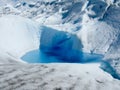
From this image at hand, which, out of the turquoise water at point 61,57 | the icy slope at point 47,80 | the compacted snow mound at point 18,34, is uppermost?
the icy slope at point 47,80

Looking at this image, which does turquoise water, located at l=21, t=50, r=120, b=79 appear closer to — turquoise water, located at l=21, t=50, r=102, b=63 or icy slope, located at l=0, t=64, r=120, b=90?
turquoise water, located at l=21, t=50, r=102, b=63

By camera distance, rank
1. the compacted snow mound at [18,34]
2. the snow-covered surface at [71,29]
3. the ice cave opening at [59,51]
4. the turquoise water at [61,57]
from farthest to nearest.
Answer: the snow-covered surface at [71,29] < the compacted snow mound at [18,34] < the ice cave opening at [59,51] < the turquoise water at [61,57]

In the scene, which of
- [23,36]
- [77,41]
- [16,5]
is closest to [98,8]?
[77,41]

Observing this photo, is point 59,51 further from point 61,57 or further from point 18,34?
point 18,34

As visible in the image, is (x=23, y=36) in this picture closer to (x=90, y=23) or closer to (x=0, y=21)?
(x=0, y=21)

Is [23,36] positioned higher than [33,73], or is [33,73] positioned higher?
[33,73]

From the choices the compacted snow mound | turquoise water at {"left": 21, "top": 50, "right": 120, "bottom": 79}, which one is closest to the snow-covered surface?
the compacted snow mound

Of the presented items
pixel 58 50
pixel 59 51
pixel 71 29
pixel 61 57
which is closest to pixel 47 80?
pixel 61 57

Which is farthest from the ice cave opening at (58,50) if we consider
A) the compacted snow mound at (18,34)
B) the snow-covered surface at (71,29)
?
the compacted snow mound at (18,34)

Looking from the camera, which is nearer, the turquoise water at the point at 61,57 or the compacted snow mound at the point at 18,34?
the turquoise water at the point at 61,57

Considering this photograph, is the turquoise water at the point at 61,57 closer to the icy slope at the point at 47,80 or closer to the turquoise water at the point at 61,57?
the turquoise water at the point at 61,57

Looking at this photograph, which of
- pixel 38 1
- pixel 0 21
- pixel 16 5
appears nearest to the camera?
pixel 0 21
